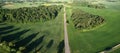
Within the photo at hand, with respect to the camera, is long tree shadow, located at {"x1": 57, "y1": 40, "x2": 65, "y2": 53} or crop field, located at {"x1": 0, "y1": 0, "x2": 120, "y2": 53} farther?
crop field, located at {"x1": 0, "y1": 0, "x2": 120, "y2": 53}

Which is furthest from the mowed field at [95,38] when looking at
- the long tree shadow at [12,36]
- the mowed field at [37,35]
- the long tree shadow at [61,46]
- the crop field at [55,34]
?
the long tree shadow at [12,36]

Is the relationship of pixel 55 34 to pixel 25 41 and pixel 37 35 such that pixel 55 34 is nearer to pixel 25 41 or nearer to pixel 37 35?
pixel 37 35

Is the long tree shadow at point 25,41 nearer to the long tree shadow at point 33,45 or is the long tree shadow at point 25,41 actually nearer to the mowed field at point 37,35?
the mowed field at point 37,35

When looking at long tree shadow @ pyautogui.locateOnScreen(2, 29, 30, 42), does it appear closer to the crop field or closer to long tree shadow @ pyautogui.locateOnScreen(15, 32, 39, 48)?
the crop field

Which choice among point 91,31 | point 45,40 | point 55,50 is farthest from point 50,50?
point 91,31

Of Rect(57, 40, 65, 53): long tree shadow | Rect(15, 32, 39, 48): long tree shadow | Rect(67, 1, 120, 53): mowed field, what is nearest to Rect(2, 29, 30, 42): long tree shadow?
Rect(15, 32, 39, 48): long tree shadow

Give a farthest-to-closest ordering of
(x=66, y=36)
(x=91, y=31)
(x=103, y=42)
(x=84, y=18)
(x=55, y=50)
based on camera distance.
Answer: (x=84, y=18) < (x=91, y=31) < (x=66, y=36) < (x=103, y=42) < (x=55, y=50)

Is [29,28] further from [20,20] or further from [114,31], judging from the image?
[114,31]

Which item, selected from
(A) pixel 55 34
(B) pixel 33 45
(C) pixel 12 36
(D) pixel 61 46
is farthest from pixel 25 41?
(D) pixel 61 46
